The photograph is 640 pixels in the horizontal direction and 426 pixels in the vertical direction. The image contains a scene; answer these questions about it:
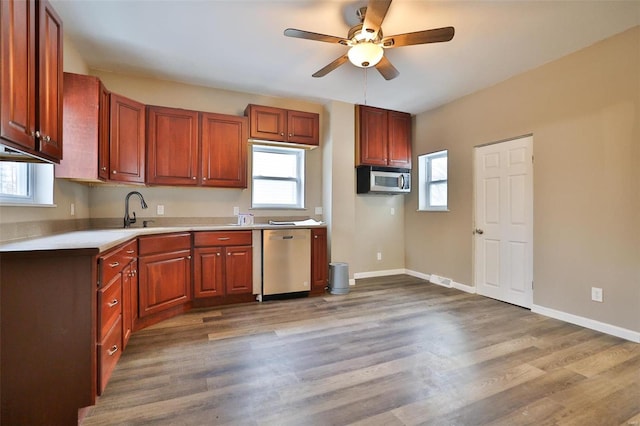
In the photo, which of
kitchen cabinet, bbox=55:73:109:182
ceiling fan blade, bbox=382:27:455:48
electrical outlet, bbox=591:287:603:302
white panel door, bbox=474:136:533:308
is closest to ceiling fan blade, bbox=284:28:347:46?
ceiling fan blade, bbox=382:27:455:48

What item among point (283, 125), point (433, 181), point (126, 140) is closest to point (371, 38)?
point (283, 125)

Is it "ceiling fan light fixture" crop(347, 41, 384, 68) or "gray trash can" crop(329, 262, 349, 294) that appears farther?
"gray trash can" crop(329, 262, 349, 294)

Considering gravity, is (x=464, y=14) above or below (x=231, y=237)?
above

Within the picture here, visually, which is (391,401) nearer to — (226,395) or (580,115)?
(226,395)

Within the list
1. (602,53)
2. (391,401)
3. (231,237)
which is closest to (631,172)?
(602,53)

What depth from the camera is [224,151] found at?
3.74m

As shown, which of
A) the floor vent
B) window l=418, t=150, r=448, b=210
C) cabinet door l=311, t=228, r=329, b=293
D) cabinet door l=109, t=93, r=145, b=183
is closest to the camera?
cabinet door l=109, t=93, r=145, b=183

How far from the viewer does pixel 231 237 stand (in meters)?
3.54

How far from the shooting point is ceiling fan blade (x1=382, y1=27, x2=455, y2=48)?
220cm

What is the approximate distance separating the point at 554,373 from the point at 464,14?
9.08 feet

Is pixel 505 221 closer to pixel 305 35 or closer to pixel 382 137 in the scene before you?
pixel 382 137

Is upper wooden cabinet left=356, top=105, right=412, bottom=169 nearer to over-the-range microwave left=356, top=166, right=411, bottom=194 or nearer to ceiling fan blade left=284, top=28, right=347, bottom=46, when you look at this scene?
over-the-range microwave left=356, top=166, right=411, bottom=194

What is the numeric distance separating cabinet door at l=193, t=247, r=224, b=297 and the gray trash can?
1438 mm

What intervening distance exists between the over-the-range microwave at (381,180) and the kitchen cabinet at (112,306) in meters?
3.23
